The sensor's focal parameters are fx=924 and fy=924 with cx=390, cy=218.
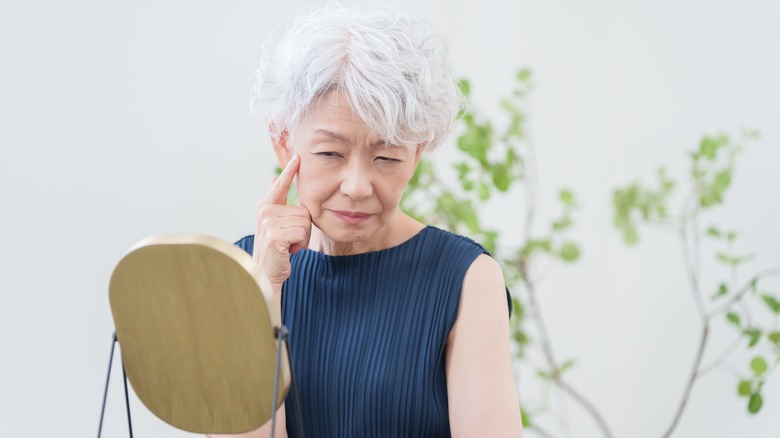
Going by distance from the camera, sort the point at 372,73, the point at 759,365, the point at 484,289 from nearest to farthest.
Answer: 1. the point at 372,73
2. the point at 484,289
3. the point at 759,365

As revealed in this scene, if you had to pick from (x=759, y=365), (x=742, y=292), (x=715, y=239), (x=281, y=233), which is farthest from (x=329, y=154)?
(x=715, y=239)

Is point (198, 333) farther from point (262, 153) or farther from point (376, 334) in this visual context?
point (262, 153)

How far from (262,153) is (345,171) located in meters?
1.11

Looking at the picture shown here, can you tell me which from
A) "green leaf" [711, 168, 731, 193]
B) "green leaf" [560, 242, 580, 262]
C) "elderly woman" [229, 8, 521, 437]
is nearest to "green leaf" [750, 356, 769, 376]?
"green leaf" [711, 168, 731, 193]

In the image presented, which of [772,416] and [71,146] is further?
[772,416]

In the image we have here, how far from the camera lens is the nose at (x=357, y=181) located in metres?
1.26

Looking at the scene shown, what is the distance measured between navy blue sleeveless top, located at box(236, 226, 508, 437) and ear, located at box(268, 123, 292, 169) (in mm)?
187

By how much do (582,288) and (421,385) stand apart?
1.95 meters

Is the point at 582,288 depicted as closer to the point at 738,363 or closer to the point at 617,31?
the point at 738,363

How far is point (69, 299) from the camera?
1968 millimetres

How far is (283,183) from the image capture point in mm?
1339

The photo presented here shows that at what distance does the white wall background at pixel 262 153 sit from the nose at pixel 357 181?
333 millimetres

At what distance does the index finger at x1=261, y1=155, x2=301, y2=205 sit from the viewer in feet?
4.32

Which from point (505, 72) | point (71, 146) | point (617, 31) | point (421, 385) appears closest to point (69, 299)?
point (71, 146)
